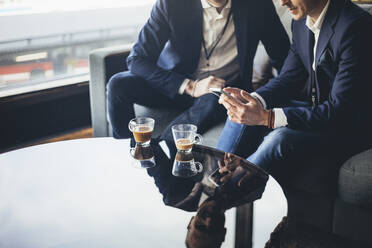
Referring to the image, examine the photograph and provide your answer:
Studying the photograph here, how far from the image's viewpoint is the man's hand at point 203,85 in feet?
5.94

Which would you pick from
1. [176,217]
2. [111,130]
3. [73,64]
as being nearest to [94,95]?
[111,130]

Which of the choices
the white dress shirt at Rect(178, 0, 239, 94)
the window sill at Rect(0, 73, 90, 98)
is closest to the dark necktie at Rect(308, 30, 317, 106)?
the white dress shirt at Rect(178, 0, 239, 94)

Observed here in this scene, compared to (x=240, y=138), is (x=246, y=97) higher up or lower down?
higher up

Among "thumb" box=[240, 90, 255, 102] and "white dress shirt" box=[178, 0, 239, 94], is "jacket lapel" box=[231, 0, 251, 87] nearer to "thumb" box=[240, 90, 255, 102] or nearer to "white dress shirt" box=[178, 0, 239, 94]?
"white dress shirt" box=[178, 0, 239, 94]

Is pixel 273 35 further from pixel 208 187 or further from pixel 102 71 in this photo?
pixel 208 187

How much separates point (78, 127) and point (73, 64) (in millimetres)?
452

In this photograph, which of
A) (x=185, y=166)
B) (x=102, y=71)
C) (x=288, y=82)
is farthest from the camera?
(x=102, y=71)

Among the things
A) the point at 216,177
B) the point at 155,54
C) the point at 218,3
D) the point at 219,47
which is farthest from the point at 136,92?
the point at 216,177

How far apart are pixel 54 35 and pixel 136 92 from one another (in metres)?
1.00

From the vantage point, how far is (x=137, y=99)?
77.0 inches

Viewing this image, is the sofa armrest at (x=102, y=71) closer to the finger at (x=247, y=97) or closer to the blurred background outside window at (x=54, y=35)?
the blurred background outside window at (x=54, y=35)

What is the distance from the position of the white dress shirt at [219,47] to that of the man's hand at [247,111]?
0.36 meters

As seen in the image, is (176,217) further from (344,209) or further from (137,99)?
(137,99)

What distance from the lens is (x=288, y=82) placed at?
5.59 feet
